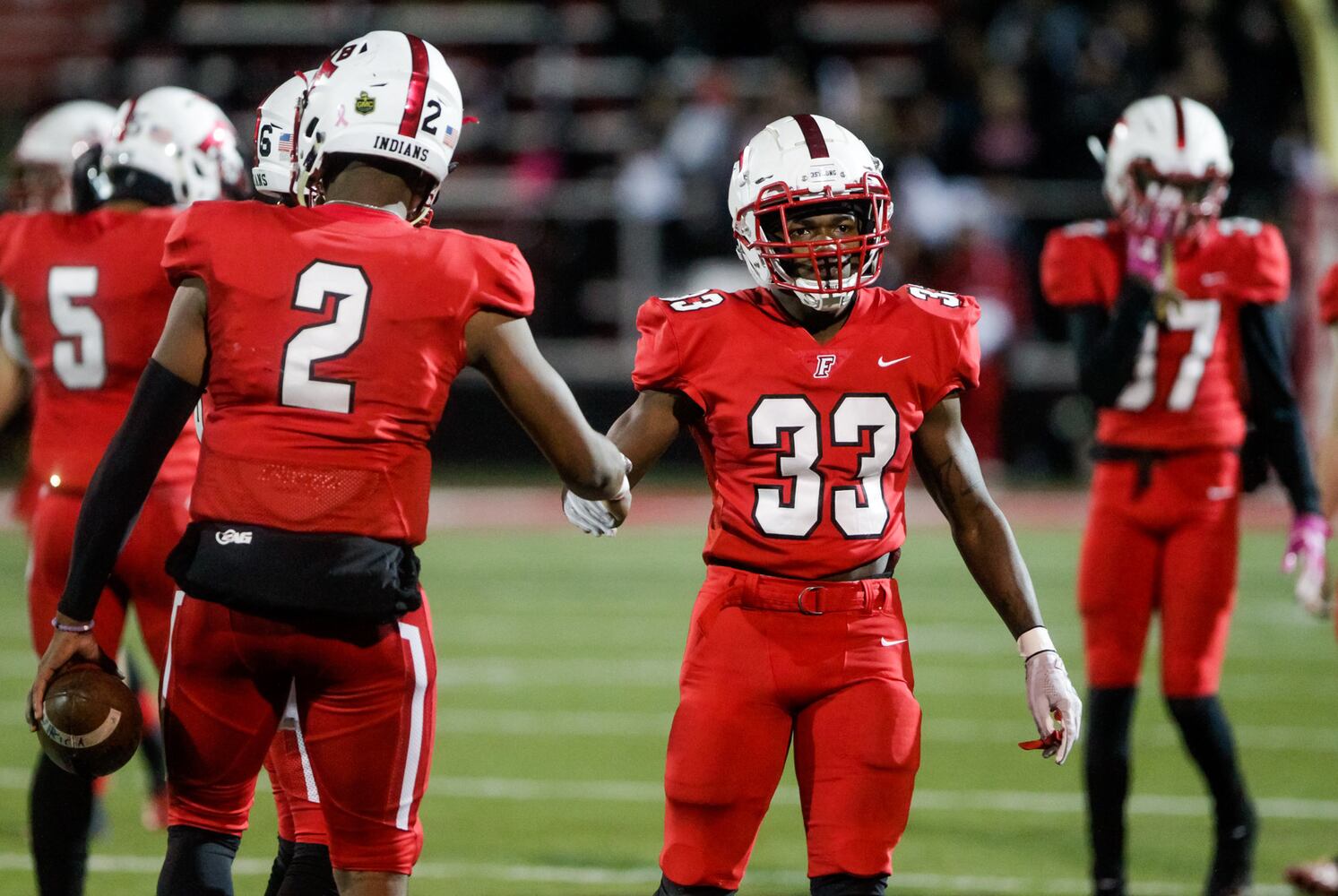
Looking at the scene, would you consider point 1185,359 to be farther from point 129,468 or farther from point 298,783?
point 129,468

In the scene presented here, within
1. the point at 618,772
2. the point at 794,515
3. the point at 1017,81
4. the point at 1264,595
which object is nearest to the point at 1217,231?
the point at 794,515

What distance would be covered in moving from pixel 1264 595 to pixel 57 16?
11.7 meters

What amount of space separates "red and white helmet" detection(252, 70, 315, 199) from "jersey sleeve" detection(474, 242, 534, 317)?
713 millimetres

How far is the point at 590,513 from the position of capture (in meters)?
3.28

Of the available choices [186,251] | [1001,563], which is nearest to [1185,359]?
[1001,563]

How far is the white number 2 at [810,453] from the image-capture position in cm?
327

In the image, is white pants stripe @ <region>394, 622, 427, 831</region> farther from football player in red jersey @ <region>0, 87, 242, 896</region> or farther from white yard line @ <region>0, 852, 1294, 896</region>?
white yard line @ <region>0, 852, 1294, 896</region>

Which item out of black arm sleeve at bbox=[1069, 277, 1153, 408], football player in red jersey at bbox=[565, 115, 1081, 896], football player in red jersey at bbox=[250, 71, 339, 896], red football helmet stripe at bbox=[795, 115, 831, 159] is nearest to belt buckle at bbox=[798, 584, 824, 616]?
football player in red jersey at bbox=[565, 115, 1081, 896]

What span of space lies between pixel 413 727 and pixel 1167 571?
7.91 feet

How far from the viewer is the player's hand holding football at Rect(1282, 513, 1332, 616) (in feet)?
15.2

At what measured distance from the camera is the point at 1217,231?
15.9ft

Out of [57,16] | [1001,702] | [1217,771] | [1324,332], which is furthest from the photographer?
[57,16]

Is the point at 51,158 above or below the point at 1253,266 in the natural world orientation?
above

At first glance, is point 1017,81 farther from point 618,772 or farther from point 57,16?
point 618,772
